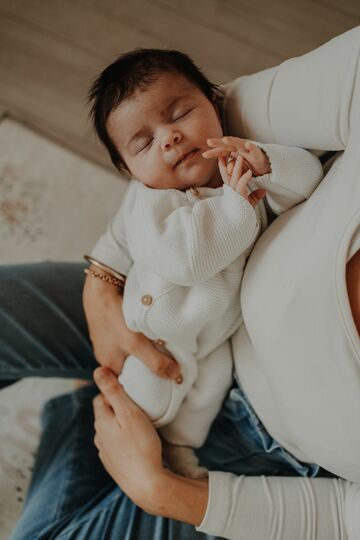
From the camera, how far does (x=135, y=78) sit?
2.41ft

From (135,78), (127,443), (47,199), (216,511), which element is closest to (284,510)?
(216,511)

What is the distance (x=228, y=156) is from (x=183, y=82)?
16 cm

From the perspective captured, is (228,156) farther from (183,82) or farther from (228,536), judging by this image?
(228,536)

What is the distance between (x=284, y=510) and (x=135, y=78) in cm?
65

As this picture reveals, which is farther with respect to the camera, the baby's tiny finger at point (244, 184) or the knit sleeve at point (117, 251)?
the knit sleeve at point (117, 251)

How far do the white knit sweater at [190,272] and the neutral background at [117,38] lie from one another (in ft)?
3.11

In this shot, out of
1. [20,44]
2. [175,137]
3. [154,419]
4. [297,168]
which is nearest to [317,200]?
[297,168]

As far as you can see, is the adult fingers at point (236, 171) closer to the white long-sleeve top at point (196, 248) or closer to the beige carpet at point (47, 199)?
the white long-sleeve top at point (196, 248)

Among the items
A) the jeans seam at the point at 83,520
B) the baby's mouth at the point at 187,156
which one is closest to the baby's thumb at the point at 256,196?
the baby's mouth at the point at 187,156

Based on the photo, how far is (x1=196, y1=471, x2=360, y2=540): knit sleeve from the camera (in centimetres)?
64

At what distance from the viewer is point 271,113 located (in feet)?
2.21

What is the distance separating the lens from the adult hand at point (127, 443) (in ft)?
2.24

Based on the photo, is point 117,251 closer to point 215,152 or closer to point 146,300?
point 146,300


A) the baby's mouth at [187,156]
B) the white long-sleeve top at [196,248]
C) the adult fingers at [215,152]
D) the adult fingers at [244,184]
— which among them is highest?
the adult fingers at [215,152]
